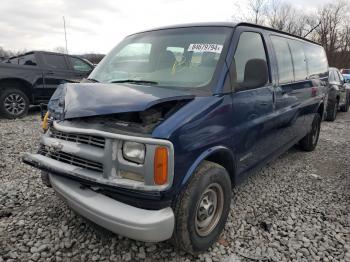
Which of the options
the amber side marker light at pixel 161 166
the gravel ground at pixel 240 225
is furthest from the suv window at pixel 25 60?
the amber side marker light at pixel 161 166

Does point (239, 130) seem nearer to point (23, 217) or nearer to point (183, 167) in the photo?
→ point (183, 167)

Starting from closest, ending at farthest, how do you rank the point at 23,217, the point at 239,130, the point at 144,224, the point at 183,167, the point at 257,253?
the point at 144,224 → the point at 183,167 → the point at 257,253 → the point at 239,130 → the point at 23,217

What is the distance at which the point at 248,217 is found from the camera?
3295 mm

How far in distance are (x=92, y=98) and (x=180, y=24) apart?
5.08ft

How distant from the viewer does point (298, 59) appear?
4.58 meters

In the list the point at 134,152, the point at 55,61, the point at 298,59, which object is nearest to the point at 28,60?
the point at 55,61

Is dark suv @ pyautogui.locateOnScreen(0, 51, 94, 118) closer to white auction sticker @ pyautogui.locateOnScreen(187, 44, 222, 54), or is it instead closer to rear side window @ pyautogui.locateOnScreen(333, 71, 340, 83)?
white auction sticker @ pyautogui.locateOnScreen(187, 44, 222, 54)

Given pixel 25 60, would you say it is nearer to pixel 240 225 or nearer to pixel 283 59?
pixel 283 59

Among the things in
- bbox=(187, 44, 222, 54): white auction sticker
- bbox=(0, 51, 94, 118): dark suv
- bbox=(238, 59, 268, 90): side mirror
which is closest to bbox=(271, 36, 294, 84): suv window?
bbox=(238, 59, 268, 90): side mirror

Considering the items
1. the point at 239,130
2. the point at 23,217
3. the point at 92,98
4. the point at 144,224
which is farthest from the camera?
the point at 23,217

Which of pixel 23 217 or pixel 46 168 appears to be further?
pixel 23 217

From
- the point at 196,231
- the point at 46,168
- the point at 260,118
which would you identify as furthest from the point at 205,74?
the point at 46,168

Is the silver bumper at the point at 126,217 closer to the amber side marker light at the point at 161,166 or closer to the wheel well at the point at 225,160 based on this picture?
the amber side marker light at the point at 161,166

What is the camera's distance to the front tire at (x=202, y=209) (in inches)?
90.7
